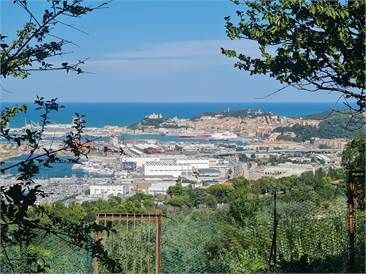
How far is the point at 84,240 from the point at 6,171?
0.34 metres

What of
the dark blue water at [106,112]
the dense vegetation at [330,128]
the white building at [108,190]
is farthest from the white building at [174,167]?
the dense vegetation at [330,128]

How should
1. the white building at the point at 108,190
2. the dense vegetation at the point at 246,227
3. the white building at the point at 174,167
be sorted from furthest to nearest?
the dense vegetation at the point at 246,227 → the white building at the point at 174,167 → the white building at the point at 108,190

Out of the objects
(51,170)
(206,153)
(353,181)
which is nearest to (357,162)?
(353,181)

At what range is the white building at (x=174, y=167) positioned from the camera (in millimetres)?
4070

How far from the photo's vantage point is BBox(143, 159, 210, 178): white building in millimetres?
4070

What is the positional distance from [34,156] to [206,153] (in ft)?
8.67

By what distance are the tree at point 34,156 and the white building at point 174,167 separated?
1.75 m

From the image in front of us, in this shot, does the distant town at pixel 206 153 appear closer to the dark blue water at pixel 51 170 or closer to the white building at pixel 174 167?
the white building at pixel 174 167

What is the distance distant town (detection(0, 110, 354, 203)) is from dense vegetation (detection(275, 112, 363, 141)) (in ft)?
0.06

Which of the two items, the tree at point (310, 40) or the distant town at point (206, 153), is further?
the distant town at point (206, 153)

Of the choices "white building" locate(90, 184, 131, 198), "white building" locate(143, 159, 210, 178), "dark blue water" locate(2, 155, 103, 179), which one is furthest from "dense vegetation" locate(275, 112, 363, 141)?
"white building" locate(90, 184, 131, 198)

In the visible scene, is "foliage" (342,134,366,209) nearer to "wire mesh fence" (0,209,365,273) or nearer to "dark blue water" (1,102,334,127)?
"dark blue water" (1,102,334,127)

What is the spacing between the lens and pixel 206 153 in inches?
181

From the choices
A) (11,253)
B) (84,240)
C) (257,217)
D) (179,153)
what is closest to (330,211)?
(257,217)
